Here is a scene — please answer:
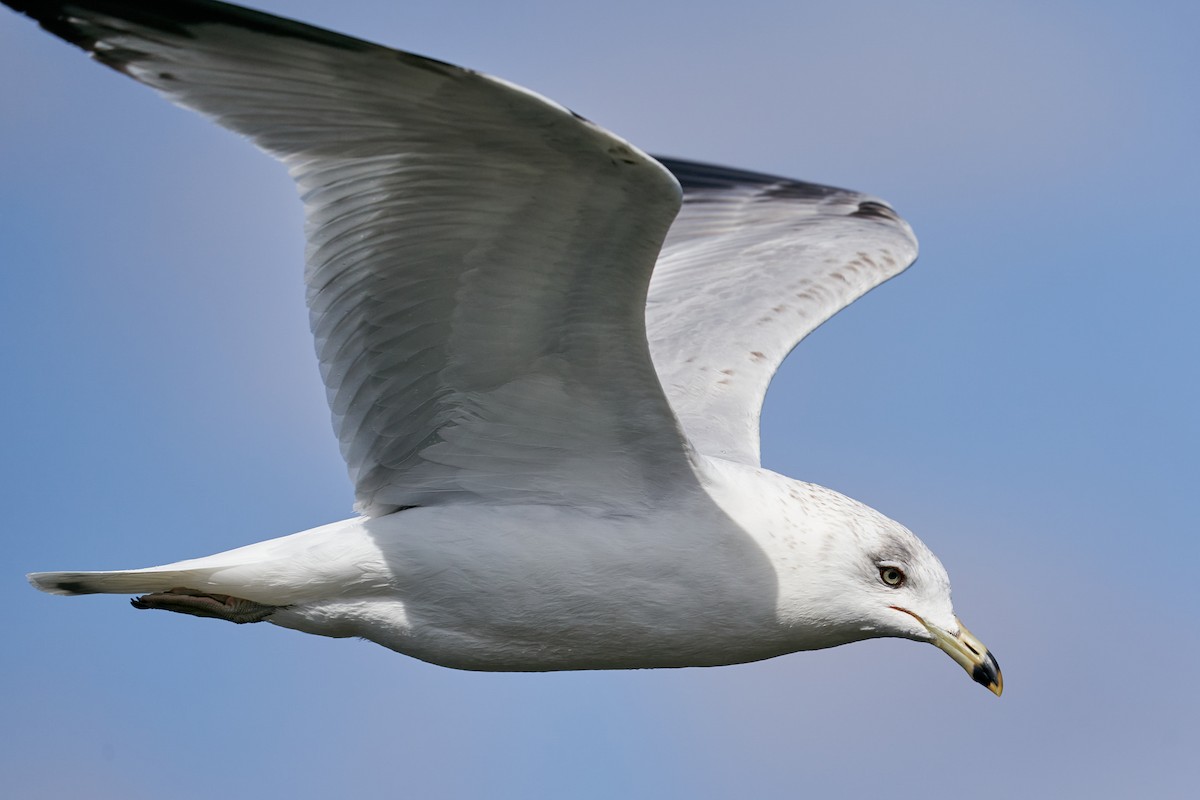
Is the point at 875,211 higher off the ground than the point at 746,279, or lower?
higher

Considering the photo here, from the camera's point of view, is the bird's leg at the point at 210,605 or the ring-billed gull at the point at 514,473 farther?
the bird's leg at the point at 210,605

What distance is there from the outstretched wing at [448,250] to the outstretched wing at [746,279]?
1.17m

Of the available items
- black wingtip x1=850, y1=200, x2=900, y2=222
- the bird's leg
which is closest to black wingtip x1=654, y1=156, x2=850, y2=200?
black wingtip x1=850, y1=200, x2=900, y2=222

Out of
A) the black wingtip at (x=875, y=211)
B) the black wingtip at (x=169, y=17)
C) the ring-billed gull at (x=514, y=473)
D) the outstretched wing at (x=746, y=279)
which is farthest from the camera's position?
the black wingtip at (x=875, y=211)

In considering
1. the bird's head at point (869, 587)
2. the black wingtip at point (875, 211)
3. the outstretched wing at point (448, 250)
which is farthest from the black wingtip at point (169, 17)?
the black wingtip at point (875, 211)

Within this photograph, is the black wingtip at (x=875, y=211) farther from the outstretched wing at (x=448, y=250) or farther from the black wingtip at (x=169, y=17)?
the black wingtip at (x=169, y=17)

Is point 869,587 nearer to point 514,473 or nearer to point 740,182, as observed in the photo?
point 514,473

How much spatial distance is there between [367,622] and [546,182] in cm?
207

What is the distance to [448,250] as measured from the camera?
5961 mm

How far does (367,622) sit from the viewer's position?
664cm

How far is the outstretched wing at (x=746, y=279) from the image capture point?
8.32m

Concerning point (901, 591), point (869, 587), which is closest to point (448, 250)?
point (869, 587)

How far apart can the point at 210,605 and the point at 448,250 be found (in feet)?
6.24

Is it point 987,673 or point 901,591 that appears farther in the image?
point 901,591
